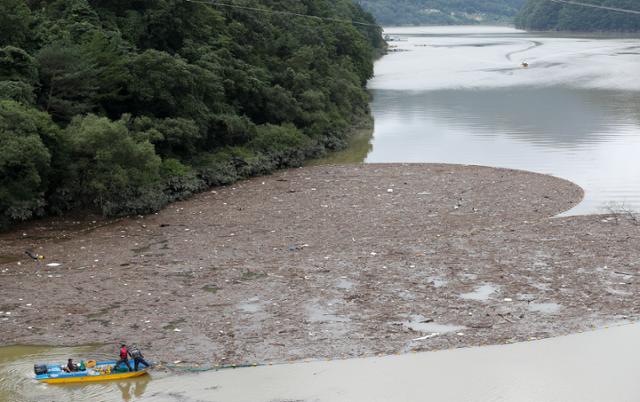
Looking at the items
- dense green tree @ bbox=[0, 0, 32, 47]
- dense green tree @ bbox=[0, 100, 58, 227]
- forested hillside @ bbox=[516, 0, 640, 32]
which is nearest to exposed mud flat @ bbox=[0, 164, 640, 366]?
dense green tree @ bbox=[0, 100, 58, 227]

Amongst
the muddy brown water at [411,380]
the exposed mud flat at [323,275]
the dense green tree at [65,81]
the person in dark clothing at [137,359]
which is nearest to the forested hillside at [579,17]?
the exposed mud flat at [323,275]

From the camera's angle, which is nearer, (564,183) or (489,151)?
(564,183)

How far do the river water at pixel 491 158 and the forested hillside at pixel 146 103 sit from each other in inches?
194

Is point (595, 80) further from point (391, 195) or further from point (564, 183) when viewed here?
point (391, 195)

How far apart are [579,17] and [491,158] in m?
109

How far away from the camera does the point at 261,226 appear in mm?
27250

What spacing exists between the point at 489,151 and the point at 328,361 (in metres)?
27.0

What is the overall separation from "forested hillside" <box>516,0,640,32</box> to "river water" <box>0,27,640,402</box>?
20.1 meters

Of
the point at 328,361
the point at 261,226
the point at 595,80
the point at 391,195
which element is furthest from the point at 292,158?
the point at 595,80

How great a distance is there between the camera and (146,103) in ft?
114

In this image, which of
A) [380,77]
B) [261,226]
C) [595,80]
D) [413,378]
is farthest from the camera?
[380,77]

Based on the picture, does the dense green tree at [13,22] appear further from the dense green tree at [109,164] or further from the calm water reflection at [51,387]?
the calm water reflection at [51,387]

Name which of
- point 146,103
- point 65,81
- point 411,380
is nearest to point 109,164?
point 65,81

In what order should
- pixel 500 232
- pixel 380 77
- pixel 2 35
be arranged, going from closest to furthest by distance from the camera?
pixel 500 232
pixel 2 35
pixel 380 77
